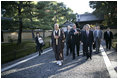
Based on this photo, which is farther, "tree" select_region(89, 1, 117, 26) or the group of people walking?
"tree" select_region(89, 1, 117, 26)

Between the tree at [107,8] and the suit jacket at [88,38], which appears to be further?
the tree at [107,8]

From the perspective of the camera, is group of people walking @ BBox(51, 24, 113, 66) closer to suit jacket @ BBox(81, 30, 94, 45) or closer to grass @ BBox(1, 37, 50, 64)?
suit jacket @ BBox(81, 30, 94, 45)

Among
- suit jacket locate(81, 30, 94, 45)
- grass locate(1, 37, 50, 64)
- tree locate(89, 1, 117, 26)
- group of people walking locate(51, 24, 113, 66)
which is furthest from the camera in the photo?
tree locate(89, 1, 117, 26)

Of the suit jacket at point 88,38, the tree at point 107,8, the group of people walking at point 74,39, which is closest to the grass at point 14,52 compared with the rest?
the group of people walking at point 74,39

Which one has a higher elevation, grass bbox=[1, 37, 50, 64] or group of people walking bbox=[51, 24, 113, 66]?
group of people walking bbox=[51, 24, 113, 66]

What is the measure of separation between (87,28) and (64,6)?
14.2 metres

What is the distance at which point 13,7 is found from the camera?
382 inches

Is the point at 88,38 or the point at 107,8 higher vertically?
the point at 107,8

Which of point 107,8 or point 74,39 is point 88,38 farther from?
point 107,8

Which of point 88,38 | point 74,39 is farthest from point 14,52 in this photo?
point 88,38

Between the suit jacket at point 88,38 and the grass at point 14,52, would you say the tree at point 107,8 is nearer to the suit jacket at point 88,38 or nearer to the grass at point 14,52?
the suit jacket at point 88,38

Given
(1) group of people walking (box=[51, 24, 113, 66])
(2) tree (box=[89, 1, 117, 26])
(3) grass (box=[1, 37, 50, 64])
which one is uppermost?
(2) tree (box=[89, 1, 117, 26])

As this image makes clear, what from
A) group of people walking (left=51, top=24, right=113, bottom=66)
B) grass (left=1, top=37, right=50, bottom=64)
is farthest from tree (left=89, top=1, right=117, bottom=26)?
grass (left=1, top=37, right=50, bottom=64)

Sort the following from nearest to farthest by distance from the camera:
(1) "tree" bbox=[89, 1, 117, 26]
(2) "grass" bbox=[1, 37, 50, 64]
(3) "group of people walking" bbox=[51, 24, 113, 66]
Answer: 1. (3) "group of people walking" bbox=[51, 24, 113, 66]
2. (2) "grass" bbox=[1, 37, 50, 64]
3. (1) "tree" bbox=[89, 1, 117, 26]
